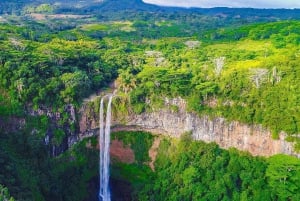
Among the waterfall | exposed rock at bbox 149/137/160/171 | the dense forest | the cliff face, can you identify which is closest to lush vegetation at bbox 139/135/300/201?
the dense forest

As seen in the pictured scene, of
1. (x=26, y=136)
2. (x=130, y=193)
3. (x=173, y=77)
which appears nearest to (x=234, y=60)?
(x=173, y=77)

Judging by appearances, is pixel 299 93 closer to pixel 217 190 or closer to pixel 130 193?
pixel 217 190

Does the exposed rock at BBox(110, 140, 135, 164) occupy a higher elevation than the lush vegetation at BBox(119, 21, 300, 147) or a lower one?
lower

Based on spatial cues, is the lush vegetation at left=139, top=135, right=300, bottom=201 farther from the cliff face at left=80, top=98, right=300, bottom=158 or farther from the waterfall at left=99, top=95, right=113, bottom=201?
the waterfall at left=99, top=95, right=113, bottom=201

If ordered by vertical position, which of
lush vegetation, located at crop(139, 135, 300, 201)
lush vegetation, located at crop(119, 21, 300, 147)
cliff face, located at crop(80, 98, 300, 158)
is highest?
lush vegetation, located at crop(119, 21, 300, 147)

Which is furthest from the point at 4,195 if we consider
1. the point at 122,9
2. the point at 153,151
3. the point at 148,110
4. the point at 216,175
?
the point at 122,9

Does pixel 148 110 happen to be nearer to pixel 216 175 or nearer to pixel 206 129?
pixel 206 129

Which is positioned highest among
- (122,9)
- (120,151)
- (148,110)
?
(122,9)

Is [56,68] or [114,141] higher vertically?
[56,68]

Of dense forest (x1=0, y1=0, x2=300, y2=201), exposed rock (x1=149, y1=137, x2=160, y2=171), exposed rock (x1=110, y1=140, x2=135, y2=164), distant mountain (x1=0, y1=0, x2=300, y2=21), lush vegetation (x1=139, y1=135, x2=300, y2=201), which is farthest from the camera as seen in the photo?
distant mountain (x1=0, y1=0, x2=300, y2=21)
